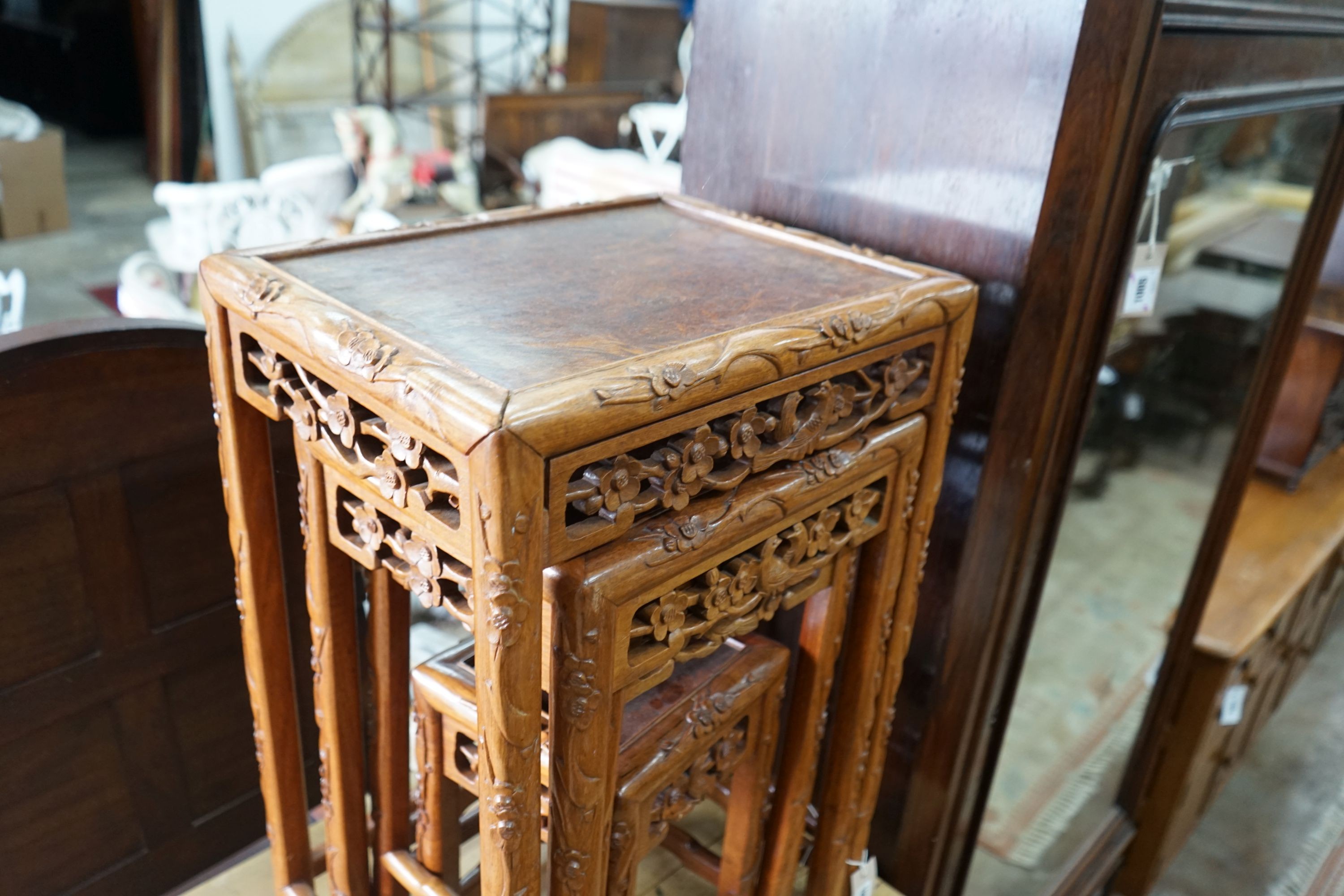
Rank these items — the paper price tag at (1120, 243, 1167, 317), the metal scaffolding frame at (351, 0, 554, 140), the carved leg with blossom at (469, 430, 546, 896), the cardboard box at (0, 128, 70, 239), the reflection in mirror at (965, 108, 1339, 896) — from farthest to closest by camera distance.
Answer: the metal scaffolding frame at (351, 0, 554, 140)
the cardboard box at (0, 128, 70, 239)
the reflection in mirror at (965, 108, 1339, 896)
the paper price tag at (1120, 243, 1167, 317)
the carved leg with blossom at (469, 430, 546, 896)

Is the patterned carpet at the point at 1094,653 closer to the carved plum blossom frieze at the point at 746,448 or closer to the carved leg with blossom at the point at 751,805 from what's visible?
the carved leg with blossom at the point at 751,805

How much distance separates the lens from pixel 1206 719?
1.76m

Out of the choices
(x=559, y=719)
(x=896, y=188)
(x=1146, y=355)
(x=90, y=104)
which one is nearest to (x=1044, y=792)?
(x=1146, y=355)

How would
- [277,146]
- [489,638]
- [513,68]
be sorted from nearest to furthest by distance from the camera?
[489,638] < [277,146] < [513,68]

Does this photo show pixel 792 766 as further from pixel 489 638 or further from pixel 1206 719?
pixel 1206 719

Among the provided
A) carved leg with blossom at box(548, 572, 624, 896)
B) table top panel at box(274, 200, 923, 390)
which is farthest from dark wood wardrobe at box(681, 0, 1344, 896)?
carved leg with blossom at box(548, 572, 624, 896)

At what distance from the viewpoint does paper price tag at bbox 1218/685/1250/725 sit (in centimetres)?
179

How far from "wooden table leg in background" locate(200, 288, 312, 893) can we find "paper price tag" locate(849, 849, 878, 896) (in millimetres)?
560

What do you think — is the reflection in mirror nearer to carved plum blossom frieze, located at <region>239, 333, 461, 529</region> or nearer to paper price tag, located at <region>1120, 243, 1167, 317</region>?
paper price tag, located at <region>1120, 243, 1167, 317</region>

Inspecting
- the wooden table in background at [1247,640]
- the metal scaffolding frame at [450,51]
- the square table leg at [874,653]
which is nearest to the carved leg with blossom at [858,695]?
the square table leg at [874,653]

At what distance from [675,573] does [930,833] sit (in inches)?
26.6

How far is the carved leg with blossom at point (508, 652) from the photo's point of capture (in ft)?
1.66

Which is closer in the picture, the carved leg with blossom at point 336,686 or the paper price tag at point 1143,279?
the carved leg with blossom at point 336,686

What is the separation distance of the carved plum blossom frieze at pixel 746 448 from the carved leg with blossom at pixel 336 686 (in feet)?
0.73
